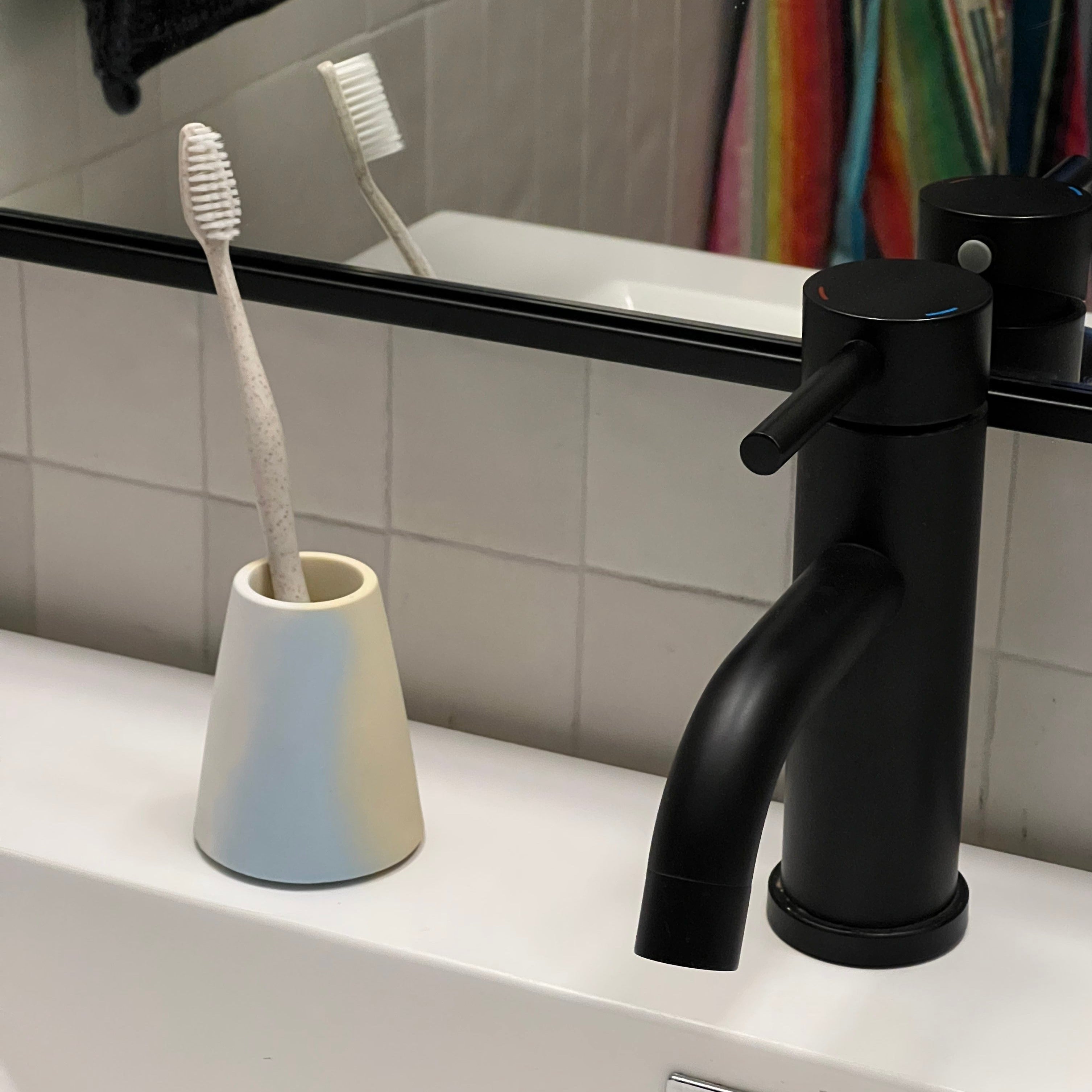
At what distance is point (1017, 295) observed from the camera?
554 millimetres

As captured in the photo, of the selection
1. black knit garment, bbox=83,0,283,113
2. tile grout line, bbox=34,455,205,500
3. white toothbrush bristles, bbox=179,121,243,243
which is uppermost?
black knit garment, bbox=83,0,283,113

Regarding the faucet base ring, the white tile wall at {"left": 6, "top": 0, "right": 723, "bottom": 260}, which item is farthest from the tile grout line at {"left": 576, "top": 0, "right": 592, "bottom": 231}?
the faucet base ring

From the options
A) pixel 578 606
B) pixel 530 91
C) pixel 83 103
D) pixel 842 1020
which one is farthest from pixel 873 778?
pixel 83 103

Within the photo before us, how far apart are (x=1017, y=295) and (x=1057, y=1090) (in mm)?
258

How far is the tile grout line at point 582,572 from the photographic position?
2.09ft

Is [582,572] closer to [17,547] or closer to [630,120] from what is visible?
[630,120]

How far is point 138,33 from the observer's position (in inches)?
26.8

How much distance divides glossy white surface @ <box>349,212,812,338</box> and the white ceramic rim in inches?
4.8

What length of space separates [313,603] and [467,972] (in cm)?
14

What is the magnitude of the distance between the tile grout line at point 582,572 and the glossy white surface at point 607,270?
33 millimetres

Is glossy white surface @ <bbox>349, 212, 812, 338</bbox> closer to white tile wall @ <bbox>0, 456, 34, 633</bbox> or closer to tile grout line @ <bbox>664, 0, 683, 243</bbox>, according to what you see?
tile grout line @ <bbox>664, 0, 683, 243</bbox>

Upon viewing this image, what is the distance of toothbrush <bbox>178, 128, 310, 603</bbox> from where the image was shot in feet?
1.78

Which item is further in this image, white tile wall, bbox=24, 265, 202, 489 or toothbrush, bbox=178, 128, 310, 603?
white tile wall, bbox=24, 265, 202, 489

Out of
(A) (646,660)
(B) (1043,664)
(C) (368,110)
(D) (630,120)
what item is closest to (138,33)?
(C) (368,110)
